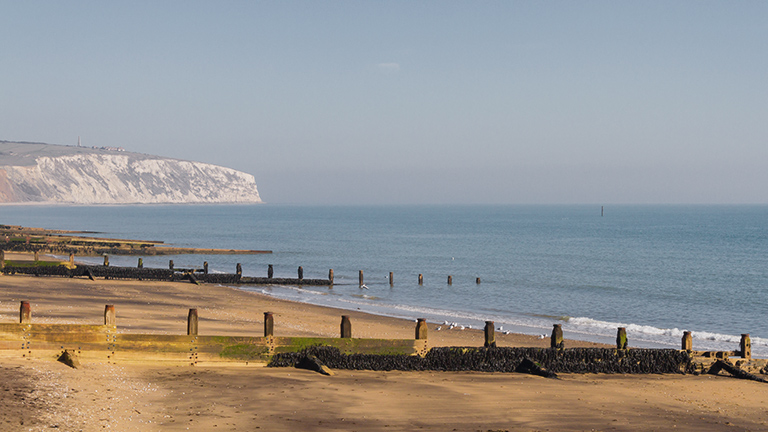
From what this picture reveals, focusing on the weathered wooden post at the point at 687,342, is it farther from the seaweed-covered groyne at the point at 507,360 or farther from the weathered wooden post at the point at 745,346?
the weathered wooden post at the point at 745,346

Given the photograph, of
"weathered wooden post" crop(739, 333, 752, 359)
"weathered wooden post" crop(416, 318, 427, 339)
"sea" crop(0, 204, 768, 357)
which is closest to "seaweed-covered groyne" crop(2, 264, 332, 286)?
"sea" crop(0, 204, 768, 357)

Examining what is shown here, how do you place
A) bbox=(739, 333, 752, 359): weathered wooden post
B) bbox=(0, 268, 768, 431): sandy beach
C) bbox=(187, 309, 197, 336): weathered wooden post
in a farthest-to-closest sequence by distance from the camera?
bbox=(739, 333, 752, 359): weathered wooden post < bbox=(187, 309, 197, 336): weathered wooden post < bbox=(0, 268, 768, 431): sandy beach

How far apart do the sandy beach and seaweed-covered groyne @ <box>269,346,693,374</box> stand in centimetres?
32

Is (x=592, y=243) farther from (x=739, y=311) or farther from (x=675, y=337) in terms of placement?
(x=675, y=337)

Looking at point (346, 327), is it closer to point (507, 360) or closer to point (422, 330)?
point (422, 330)

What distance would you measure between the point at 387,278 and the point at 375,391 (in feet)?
141

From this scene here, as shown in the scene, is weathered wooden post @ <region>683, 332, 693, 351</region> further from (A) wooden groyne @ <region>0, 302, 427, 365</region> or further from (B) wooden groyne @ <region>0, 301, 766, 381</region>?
(A) wooden groyne @ <region>0, 302, 427, 365</region>

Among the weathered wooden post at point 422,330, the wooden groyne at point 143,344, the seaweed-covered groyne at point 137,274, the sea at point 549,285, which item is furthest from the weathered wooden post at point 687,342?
the seaweed-covered groyne at point 137,274

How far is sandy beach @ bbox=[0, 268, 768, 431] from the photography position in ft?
36.7

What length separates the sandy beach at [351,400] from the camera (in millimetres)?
11180

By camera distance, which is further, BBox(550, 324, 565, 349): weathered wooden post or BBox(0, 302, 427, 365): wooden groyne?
BBox(550, 324, 565, 349): weathered wooden post

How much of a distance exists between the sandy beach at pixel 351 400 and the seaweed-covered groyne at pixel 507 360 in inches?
12.7

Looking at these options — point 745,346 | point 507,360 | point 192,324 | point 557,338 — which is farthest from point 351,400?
point 745,346

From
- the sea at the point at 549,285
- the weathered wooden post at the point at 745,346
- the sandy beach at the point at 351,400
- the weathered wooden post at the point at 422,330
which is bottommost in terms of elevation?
the sea at the point at 549,285
